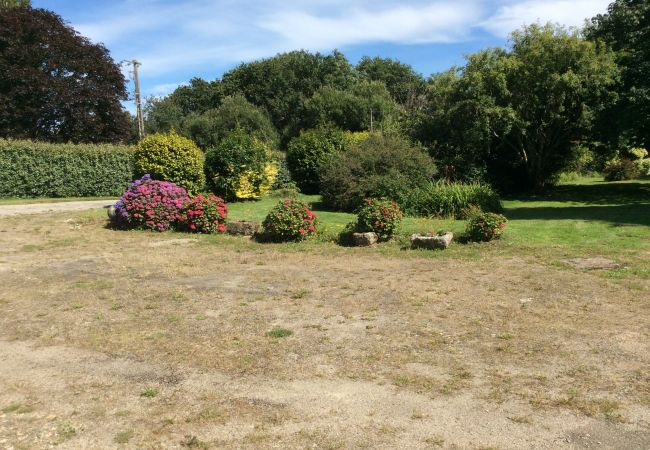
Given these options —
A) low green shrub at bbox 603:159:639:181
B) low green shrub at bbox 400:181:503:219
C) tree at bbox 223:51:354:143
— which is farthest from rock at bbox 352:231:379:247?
tree at bbox 223:51:354:143

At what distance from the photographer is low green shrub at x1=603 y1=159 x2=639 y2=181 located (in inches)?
1011

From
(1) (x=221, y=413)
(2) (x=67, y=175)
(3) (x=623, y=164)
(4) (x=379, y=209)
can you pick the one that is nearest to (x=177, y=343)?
(1) (x=221, y=413)

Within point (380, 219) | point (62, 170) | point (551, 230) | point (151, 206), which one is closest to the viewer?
point (380, 219)

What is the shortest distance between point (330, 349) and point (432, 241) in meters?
5.12

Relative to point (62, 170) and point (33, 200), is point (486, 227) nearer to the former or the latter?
point (33, 200)

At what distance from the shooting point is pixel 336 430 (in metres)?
3.50

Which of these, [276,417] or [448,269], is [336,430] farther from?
[448,269]

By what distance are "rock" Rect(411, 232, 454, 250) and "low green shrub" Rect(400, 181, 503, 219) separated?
3661 millimetres

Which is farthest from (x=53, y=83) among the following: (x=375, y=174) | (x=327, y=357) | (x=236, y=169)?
(x=327, y=357)

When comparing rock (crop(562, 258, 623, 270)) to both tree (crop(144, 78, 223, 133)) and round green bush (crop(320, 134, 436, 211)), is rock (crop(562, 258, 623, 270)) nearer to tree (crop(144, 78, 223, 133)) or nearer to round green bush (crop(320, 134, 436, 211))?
round green bush (crop(320, 134, 436, 211))

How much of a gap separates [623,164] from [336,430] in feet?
89.5

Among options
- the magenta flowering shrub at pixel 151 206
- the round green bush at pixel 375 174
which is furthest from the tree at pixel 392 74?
the magenta flowering shrub at pixel 151 206

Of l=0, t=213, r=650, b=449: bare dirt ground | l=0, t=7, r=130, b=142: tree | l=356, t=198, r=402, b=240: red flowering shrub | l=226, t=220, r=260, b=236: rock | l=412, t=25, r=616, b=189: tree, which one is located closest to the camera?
l=0, t=213, r=650, b=449: bare dirt ground

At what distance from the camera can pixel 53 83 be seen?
30.9m
